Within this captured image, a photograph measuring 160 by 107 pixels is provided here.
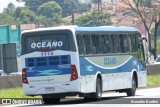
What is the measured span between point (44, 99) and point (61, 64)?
2.17 metres

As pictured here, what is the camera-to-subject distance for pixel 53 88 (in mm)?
31516

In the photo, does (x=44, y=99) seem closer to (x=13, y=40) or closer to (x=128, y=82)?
(x=128, y=82)

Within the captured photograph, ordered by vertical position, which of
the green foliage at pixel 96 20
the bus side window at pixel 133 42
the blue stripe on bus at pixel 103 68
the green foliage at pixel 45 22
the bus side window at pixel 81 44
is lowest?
the green foliage at pixel 45 22

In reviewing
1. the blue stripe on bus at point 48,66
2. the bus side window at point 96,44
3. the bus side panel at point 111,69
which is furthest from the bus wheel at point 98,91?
the blue stripe on bus at point 48,66

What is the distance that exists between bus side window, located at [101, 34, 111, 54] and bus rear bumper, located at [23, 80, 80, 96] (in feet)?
11.2

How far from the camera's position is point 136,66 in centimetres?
3781

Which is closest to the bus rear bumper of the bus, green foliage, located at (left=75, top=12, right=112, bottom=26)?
the bus

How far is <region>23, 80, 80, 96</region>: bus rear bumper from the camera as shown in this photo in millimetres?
31375

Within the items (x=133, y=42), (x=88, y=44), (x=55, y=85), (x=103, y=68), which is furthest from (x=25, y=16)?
(x=55, y=85)

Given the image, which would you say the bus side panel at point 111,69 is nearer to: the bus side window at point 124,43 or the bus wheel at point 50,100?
the bus side window at point 124,43

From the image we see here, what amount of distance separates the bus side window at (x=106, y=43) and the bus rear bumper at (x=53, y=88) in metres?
3.43

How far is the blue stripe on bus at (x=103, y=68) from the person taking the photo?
32.1 meters

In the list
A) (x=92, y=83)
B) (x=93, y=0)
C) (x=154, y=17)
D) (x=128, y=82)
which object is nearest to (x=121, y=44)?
(x=128, y=82)

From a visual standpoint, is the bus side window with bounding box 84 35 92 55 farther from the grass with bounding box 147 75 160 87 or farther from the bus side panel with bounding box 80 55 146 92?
the grass with bounding box 147 75 160 87
